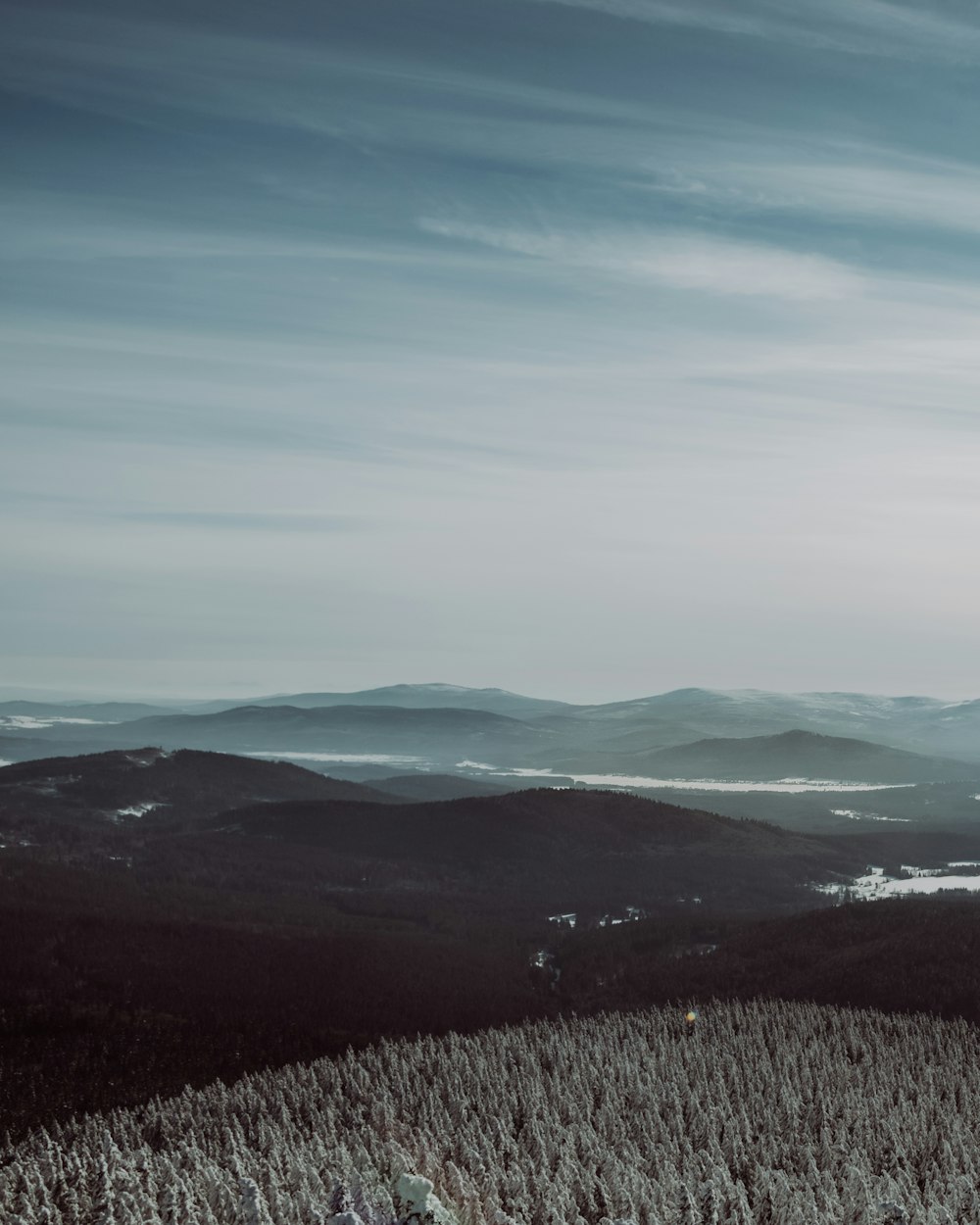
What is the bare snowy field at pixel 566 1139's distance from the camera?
23578 millimetres

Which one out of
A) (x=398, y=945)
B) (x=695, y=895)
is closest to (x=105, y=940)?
(x=398, y=945)

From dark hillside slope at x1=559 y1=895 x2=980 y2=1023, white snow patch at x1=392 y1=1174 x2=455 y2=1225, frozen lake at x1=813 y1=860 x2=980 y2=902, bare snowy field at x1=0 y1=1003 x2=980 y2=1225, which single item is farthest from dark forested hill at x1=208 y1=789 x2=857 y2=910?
white snow patch at x1=392 y1=1174 x2=455 y2=1225

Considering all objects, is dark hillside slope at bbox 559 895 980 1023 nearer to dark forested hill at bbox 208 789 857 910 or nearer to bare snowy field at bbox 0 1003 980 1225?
bare snowy field at bbox 0 1003 980 1225

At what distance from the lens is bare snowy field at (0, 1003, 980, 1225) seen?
23.6 metres

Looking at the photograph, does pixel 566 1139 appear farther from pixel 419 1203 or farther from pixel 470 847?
pixel 470 847

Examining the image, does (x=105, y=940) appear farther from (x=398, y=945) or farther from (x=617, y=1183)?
(x=617, y=1183)

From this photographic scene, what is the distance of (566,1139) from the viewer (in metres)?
29.3

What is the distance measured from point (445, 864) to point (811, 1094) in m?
126

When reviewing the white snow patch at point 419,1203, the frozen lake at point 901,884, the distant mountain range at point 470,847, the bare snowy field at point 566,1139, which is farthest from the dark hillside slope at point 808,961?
the frozen lake at point 901,884

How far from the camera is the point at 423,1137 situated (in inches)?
1186

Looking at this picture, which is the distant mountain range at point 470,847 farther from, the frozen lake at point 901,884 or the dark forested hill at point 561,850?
the frozen lake at point 901,884

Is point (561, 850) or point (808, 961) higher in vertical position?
point (808, 961)

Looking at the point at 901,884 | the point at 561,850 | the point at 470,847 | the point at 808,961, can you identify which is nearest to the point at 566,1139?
the point at 808,961

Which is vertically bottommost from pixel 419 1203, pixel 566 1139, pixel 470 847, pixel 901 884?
pixel 901 884
